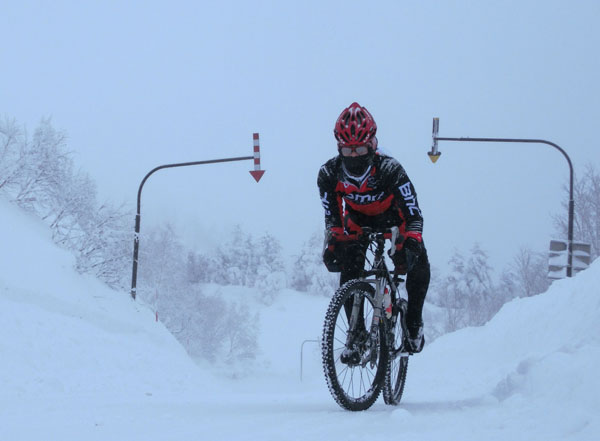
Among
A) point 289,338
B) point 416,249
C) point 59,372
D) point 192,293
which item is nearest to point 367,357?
point 416,249

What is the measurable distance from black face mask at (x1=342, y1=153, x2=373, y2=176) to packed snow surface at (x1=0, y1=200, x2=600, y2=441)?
1.72 meters

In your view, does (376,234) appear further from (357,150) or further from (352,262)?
(357,150)

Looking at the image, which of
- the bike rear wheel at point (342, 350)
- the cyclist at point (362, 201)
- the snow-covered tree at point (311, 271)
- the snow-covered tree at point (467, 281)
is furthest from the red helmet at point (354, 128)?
the snow-covered tree at point (311, 271)

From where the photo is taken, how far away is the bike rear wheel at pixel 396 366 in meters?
4.86

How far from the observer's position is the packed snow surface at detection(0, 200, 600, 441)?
3449 mm

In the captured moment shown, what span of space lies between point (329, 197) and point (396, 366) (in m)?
1.72

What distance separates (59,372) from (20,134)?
30.8ft

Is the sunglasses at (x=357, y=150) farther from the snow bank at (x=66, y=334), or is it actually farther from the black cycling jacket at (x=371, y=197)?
the snow bank at (x=66, y=334)

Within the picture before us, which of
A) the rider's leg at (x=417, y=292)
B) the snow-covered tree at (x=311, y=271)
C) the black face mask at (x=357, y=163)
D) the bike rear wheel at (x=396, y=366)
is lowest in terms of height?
the snow-covered tree at (x=311, y=271)

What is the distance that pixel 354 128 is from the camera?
14.8 ft

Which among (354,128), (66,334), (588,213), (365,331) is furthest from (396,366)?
(588,213)

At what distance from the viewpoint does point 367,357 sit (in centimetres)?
457

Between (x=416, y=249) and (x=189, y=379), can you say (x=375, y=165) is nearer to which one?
(x=416, y=249)

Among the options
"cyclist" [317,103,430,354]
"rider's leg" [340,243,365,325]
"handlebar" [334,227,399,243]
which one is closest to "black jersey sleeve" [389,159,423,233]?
"cyclist" [317,103,430,354]
